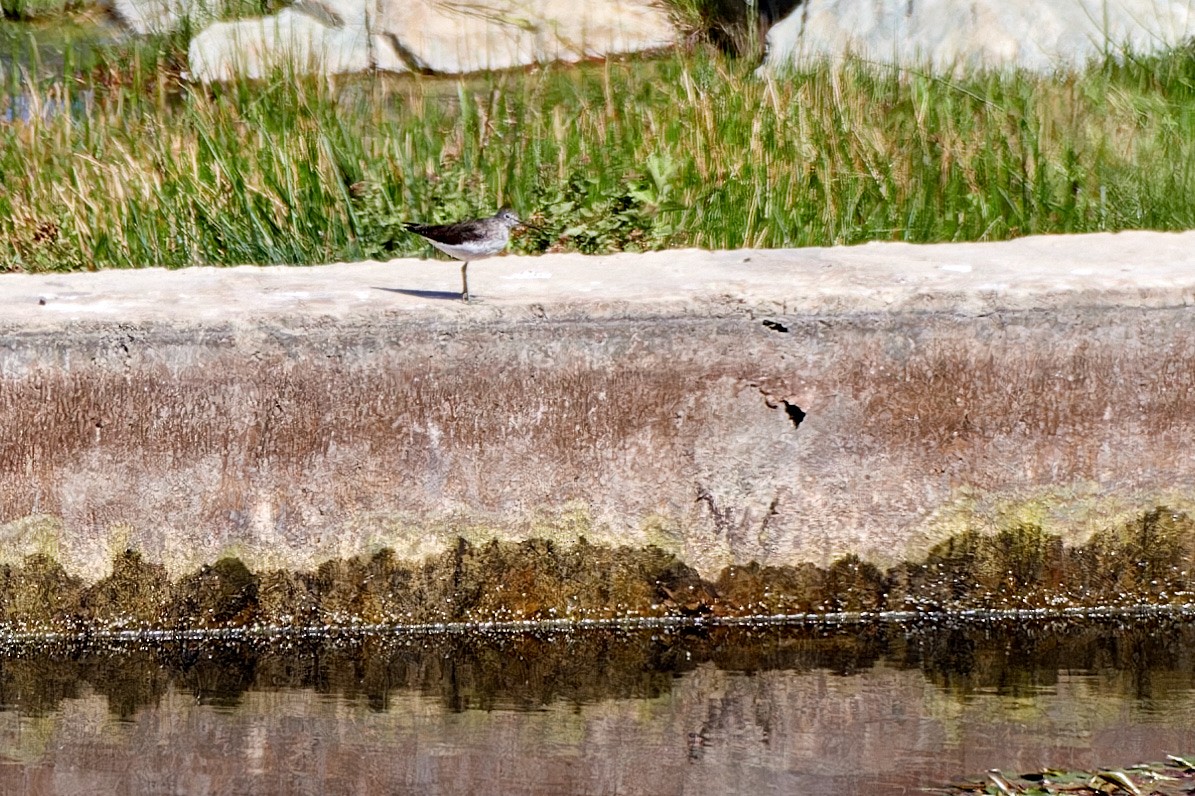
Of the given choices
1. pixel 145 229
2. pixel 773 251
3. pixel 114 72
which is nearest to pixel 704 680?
pixel 773 251

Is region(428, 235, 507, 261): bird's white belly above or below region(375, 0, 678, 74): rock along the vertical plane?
below

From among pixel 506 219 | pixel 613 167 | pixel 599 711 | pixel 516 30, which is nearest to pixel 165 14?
pixel 516 30

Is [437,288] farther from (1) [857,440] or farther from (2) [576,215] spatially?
(2) [576,215]

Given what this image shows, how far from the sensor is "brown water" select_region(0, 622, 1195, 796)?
4.15 meters

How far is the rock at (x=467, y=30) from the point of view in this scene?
41.5ft

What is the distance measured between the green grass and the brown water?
2.40 m

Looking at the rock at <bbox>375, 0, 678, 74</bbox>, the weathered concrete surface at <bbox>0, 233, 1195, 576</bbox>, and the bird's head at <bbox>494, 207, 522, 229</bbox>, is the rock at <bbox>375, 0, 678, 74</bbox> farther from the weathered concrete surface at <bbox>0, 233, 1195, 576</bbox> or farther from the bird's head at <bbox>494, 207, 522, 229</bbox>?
the weathered concrete surface at <bbox>0, 233, 1195, 576</bbox>

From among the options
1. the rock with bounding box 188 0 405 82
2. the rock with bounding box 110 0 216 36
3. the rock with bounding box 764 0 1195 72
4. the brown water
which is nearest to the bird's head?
the brown water

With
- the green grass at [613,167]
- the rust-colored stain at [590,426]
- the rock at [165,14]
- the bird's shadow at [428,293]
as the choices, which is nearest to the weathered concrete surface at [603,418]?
the rust-colored stain at [590,426]

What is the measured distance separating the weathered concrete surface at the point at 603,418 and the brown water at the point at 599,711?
1.01ft

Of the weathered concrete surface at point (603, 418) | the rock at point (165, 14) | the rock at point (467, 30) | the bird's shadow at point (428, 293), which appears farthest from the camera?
the rock at point (165, 14)

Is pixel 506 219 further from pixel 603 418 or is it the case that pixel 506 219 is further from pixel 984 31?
pixel 984 31

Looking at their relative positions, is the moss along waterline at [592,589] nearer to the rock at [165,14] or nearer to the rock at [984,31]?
the rock at [984,31]

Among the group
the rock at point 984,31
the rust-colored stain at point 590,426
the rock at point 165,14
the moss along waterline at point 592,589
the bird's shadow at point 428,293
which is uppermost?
the rock at point 165,14
